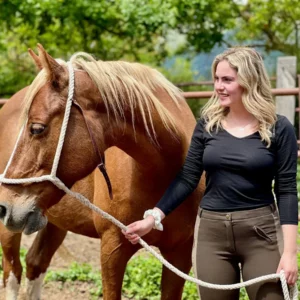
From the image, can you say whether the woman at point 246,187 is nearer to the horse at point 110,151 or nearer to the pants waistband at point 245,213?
the pants waistband at point 245,213

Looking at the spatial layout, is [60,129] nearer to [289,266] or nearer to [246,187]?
[246,187]

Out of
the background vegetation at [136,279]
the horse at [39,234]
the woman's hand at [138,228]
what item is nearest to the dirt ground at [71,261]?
the background vegetation at [136,279]

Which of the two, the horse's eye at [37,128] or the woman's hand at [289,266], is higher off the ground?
the horse's eye at [37,128]

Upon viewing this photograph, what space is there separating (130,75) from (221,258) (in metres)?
0.91

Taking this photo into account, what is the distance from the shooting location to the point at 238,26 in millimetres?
9625

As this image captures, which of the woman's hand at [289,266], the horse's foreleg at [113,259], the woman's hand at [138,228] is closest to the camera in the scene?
A: the woman's hand at [289,266]

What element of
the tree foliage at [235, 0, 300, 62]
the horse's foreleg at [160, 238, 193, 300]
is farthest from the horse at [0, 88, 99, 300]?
the tree foliage at [235, 0, 300, 62]

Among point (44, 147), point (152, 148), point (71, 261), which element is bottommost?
point (71, 261)

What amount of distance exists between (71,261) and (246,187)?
11.9 feet

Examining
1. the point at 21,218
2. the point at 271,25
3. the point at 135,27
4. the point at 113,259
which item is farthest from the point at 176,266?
the point at 271,25

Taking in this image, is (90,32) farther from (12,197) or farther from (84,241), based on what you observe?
(12,197)

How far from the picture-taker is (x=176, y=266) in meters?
3.24

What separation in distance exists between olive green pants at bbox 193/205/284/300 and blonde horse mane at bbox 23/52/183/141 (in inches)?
21.0

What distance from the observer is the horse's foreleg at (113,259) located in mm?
3117
